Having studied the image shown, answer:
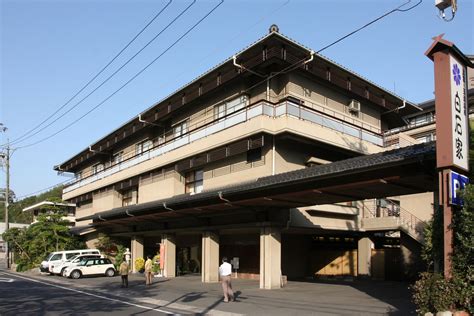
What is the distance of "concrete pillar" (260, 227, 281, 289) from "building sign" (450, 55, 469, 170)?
505 inches

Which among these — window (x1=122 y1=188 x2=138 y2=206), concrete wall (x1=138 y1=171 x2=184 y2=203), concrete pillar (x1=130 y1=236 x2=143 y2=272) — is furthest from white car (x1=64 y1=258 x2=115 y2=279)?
window (x1=122 y1=188 x2=138 y2=206)

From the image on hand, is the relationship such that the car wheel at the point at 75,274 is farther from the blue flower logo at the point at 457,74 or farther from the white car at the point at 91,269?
the blue flower logo at the point at 457,74

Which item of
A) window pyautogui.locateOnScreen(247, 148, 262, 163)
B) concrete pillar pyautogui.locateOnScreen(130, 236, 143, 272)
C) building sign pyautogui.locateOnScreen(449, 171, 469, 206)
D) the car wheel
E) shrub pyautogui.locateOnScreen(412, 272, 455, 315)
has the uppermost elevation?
window pyautogui.locateOnScreen(247, 148, 262, 163)

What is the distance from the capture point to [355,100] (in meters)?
30.5

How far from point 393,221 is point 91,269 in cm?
2091

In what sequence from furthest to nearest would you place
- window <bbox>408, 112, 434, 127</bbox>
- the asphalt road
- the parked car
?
window <bbox>408, 112, 434, 127</bbox> → the parked car → the asphalt road

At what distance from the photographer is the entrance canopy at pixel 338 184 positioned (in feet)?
47.4

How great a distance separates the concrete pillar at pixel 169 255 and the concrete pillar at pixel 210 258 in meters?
5.94

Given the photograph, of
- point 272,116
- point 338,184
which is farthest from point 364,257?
point 338,184

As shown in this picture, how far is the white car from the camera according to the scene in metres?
33.9

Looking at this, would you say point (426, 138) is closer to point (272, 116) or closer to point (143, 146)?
point (272, 116)

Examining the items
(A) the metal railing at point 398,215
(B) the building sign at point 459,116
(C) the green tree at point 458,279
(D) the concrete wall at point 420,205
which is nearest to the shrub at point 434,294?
(C) the green tree at point 458,279

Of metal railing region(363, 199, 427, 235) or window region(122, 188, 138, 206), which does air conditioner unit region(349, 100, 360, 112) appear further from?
window region(122, 188, 138, 206)

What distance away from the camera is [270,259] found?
22.8 meters
